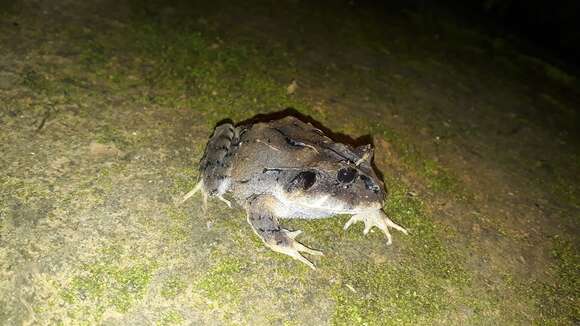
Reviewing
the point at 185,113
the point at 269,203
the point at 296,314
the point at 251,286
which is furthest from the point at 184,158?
the point at 296,314

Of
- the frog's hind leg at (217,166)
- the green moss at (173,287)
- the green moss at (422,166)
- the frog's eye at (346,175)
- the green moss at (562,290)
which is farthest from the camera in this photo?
the green moss at (422,166)

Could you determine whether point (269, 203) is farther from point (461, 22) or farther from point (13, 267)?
point (461, 22)

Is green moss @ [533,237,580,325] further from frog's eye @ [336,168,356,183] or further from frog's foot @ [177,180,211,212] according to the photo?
frog's foot @ [177,180,211,212]

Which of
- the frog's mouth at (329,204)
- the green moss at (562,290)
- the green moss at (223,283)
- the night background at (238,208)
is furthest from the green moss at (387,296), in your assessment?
the green moss at (562,290)

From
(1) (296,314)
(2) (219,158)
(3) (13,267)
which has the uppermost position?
(2) (219,158)

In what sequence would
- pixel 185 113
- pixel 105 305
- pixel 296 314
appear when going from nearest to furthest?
pixel 105 305 → pixel 296 314 → pixel 185 113

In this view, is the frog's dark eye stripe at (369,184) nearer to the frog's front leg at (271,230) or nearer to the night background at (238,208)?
the night background at (238,208)

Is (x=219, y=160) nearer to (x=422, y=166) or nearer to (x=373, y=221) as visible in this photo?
(x=373, y=221)
